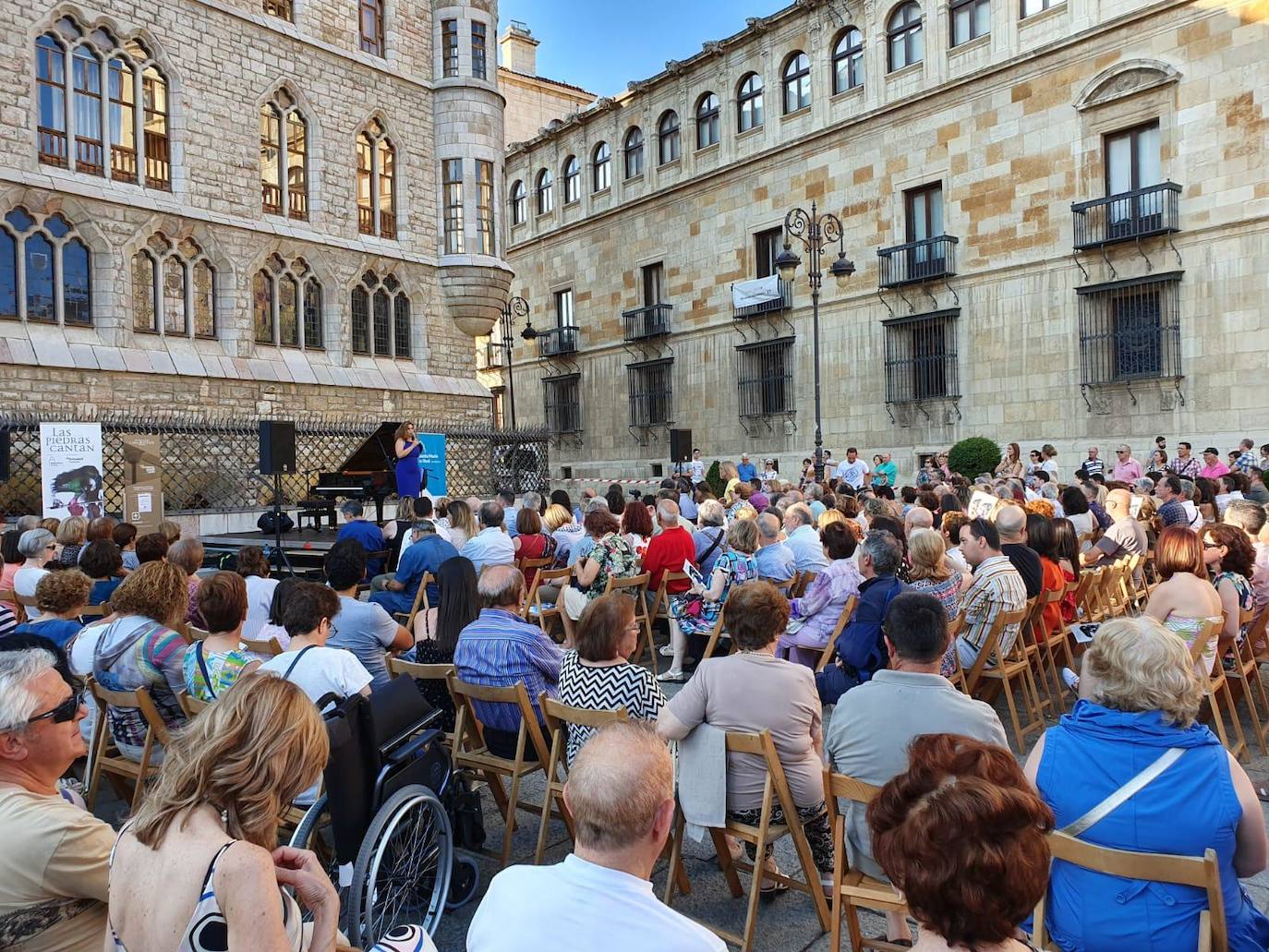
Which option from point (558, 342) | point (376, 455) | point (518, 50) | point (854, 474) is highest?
point (518, 50)

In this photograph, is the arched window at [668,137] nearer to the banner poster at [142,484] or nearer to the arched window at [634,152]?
the arched window at [634,152]

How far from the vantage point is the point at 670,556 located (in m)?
7.64

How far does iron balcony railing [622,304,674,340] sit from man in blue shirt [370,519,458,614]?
66.4ft

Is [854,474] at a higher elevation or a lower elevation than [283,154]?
lower

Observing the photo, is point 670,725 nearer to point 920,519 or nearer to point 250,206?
point 920,519

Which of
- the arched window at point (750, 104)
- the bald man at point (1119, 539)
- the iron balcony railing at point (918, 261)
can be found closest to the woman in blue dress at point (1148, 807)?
the bald man at point (1119, 539)

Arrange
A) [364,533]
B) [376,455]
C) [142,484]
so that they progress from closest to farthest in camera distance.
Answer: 1. [364,533]
2. [142,484]
3. [376,455]

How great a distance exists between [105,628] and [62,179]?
15020mm

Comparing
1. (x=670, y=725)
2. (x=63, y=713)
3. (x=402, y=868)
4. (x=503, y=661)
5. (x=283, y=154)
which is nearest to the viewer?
(x=63, y=713)

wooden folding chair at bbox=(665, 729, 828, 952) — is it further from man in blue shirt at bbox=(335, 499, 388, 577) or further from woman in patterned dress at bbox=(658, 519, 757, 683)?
man in blue shirt at bbox=(335, 499, 388, 577)

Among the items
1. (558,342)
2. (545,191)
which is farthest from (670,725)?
(545,191)

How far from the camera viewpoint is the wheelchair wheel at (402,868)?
113 inches

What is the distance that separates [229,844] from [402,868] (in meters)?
1.42

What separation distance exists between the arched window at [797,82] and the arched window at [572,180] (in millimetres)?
8955
